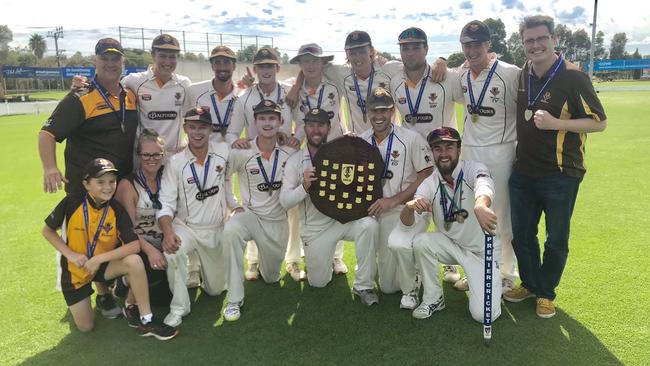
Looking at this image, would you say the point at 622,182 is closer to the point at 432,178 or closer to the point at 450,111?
the point at 450,111

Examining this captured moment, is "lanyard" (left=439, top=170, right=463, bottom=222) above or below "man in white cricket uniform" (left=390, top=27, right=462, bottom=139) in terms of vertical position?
below

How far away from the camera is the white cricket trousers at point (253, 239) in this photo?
461 cm

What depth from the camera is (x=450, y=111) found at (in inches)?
209

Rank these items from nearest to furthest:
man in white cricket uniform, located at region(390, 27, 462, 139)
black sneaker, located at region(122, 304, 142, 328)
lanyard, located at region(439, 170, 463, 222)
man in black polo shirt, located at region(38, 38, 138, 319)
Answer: black sneaker, located at region(122, 304, 142, 328) → lanyard, located at region(439, 170, 463, 222) → man in black polo shirt, located at region(38, 38, 138, 319) → man in white cricket uniform, located at region(390, 27, 462, 139)

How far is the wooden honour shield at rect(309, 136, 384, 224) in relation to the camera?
4.81m

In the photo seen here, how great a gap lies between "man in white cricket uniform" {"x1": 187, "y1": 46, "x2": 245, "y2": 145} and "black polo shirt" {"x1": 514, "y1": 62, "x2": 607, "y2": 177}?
3204 millimetres

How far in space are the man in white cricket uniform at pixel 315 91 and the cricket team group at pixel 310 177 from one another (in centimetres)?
2

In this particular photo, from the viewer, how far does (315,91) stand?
5746mm

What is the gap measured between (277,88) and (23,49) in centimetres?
8362

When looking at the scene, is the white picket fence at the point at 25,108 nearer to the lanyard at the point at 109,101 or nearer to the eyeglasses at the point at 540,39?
the lanyard at the point at 109,101

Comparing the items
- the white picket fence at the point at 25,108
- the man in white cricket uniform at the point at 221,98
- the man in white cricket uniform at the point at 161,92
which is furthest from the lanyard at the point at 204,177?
the white picket fence at the point at 25,108

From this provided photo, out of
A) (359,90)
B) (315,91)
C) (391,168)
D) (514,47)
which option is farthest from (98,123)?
(514,47)

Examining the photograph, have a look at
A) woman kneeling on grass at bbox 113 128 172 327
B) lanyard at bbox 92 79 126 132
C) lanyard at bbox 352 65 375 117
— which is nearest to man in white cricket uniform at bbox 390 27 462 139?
lanyard at bbox 352 65 375 117

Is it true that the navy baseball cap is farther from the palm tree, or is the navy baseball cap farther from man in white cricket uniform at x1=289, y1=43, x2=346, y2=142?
the palm tree
